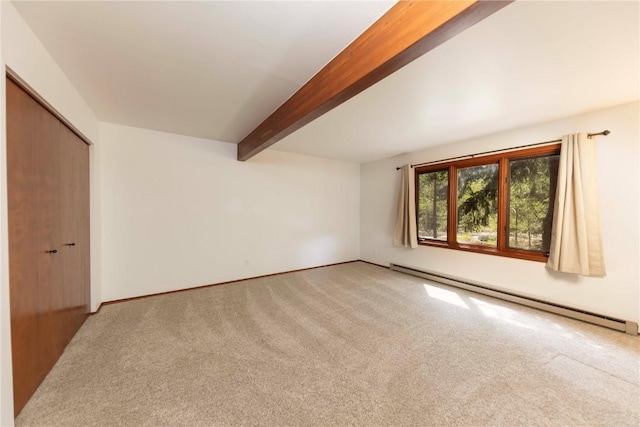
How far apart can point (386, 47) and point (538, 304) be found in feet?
11.5

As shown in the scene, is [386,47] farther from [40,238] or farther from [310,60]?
[40,238]

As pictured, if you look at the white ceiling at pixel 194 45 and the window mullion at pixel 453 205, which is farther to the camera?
the window mullion at pixel 453 205

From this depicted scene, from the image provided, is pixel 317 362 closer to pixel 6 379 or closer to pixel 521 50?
pixel 6 379

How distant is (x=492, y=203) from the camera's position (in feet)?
11.4

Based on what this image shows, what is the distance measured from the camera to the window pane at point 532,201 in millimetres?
2994

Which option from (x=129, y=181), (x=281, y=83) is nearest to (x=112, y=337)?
(x=129, y=181)

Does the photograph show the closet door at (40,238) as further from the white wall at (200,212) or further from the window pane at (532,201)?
the window pane at (532,201)

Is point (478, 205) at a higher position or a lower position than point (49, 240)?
higher

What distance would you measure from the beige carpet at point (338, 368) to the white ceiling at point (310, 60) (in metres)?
2.34

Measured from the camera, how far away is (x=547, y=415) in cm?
142

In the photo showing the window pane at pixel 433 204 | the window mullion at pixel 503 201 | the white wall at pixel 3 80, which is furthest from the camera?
the window pane at pixel 433 204

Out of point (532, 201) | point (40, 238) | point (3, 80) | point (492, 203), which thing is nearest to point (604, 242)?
point (532, 201)

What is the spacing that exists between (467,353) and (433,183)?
2937 mm

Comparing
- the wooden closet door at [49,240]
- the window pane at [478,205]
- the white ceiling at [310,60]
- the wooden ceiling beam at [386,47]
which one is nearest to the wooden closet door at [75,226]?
the wooden closet door at [49,240]
